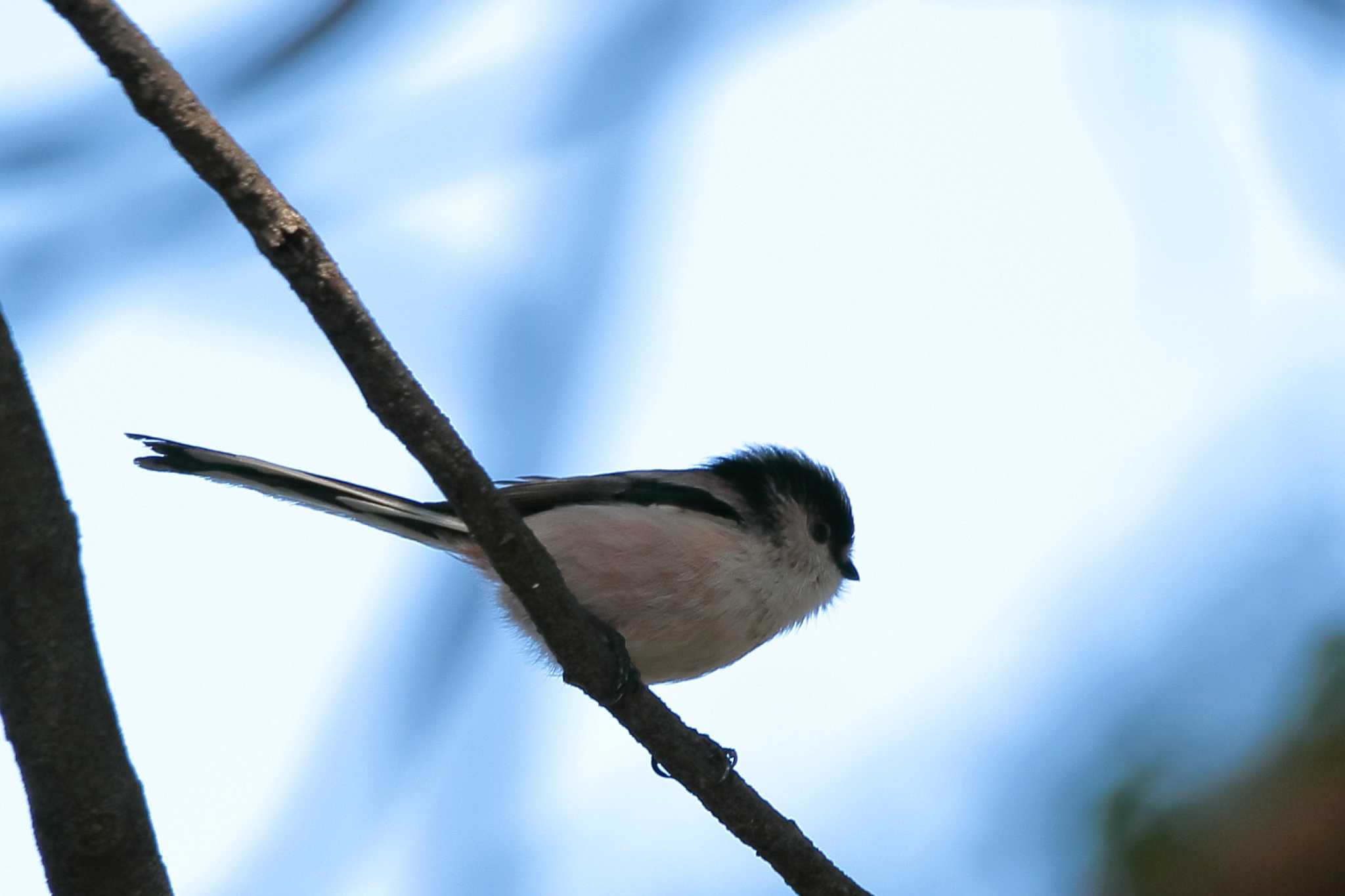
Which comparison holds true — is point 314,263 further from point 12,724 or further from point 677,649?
point 677,649

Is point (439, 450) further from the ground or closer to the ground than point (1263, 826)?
further from the ground

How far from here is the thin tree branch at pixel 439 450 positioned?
7.89ft

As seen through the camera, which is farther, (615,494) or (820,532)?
(820,532)

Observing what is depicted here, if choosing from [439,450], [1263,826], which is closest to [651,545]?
[439,450]

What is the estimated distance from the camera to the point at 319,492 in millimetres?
3812

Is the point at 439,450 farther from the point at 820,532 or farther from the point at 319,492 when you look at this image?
the point at 820,532

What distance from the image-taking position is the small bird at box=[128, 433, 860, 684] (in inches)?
155

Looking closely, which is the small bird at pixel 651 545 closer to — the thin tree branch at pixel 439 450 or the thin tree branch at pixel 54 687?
the thin tree branch at pixel 439 450

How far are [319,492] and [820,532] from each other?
1.98m

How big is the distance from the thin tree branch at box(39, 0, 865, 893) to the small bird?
0.73m

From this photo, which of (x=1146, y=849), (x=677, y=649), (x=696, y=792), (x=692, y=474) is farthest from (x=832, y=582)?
(x=1146, y=849)

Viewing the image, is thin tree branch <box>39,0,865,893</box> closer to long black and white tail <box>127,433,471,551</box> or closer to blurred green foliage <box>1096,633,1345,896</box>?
long black and white tail <box>127,433,471,551</box>

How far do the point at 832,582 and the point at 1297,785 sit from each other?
3.05 m

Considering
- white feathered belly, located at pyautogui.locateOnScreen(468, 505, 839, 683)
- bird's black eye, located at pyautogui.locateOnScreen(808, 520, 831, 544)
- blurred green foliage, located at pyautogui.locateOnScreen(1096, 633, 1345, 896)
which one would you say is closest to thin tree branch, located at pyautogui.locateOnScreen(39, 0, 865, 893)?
white feathered belly, located at pyautogui.locateOnScreen(468, 505, 839, 683)
